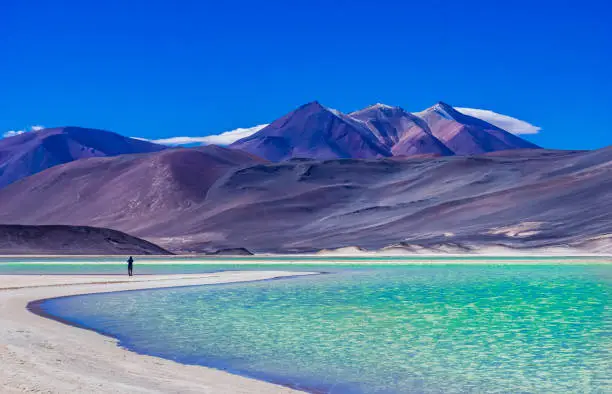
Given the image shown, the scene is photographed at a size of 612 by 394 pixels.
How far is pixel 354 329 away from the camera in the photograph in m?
24.5

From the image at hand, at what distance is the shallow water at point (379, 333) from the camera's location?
17.0 meters

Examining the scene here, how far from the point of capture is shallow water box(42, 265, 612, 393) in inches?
669

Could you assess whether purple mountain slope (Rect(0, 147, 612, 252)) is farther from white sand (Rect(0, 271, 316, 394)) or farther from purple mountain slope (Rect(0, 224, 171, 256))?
white sand (Rect(0, 271, 316, 394))

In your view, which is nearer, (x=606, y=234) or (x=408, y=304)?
(x=408, y=304)

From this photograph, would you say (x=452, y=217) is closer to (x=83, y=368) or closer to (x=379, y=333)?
(x=379, y=333)

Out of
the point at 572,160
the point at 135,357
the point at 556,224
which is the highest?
the point at 572,160

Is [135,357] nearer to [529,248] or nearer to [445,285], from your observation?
[445,285]

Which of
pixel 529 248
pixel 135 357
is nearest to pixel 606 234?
pixel 529 248

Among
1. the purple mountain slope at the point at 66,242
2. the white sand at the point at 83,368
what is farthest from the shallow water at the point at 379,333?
the purple mountain slope at the point at 66,242

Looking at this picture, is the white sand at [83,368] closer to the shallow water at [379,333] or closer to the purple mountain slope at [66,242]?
the shallow water at [379,333]

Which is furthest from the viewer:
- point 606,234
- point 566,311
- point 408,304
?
point 606,234

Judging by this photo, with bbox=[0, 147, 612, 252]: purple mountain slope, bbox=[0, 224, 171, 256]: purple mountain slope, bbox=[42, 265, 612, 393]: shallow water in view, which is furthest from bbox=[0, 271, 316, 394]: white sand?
→ bbox=[0, 147, 612, 252]: purple mountain slope

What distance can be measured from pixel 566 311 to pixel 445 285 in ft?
50.5

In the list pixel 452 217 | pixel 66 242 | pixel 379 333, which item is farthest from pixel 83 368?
pixel 452 217
